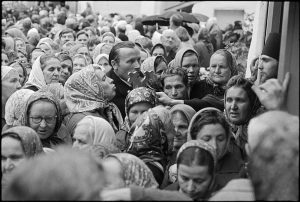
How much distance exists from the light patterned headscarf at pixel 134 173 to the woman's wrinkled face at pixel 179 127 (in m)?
1.48

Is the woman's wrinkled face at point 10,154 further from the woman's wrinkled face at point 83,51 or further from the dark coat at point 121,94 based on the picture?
the woman's wrinkled face at point 83,51

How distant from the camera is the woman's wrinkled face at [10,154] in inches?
217

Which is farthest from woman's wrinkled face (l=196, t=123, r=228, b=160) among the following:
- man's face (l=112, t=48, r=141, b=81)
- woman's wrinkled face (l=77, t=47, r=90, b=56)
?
woman's wrinkled face (l=77, t=47, r=90, b=56)

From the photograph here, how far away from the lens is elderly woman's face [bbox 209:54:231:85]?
8875 millimetres

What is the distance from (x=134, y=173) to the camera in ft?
17.4

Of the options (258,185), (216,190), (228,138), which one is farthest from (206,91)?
(258,185)

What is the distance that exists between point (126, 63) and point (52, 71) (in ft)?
3.34

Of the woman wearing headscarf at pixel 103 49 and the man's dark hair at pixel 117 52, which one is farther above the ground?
the man's dark hair at pixel 117 52

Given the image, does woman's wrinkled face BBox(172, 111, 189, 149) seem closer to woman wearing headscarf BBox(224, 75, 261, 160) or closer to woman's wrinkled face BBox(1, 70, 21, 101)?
woman wearing headscarf BBox(224, 75, 261, 160)

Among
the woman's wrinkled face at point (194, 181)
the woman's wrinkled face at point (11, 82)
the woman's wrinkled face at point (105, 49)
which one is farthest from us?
the woman's wrinkled face at point (105, 49)

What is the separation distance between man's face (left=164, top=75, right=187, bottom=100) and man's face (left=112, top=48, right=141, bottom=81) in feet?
1.96

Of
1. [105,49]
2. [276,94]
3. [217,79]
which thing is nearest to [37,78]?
[217,79]

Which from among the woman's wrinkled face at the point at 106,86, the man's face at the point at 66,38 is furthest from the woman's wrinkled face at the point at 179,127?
the man's face at the point at 66,38

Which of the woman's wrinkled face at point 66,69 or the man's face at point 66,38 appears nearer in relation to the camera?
the woman's wrinkled face at point 66,69
